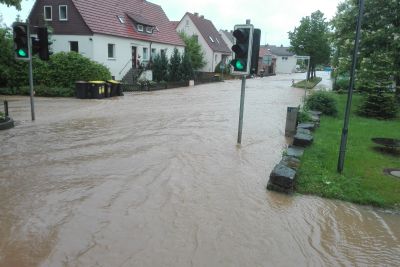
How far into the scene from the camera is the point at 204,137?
11750 mm

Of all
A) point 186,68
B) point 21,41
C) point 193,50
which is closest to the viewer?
point 21,41

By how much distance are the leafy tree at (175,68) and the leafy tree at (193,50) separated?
11038 millimetres

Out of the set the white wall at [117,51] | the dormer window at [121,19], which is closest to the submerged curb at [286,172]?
the white wall at [117,51]

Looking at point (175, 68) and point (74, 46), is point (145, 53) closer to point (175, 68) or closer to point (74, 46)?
point (175, 68)

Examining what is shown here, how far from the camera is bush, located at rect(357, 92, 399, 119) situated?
16047 mm

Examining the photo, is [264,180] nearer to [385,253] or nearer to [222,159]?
[222,159]

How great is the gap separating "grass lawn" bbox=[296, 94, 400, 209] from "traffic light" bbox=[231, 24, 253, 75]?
2.64 meters

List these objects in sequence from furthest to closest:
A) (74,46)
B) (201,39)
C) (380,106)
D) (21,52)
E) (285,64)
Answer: (285,64) < (201,39) < (74,46) < (380,106) < (21,52)

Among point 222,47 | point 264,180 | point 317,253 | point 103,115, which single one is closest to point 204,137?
point 264,180

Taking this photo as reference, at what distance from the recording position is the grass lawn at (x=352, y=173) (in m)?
6.58

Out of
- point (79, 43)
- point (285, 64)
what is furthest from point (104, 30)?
point (285, 64)

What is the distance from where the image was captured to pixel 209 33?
5678 centimetres

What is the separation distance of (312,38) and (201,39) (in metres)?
15.5

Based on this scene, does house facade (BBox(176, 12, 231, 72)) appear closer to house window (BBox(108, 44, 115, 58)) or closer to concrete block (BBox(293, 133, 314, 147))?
house window (BBox(108, 44, 115, 58))
